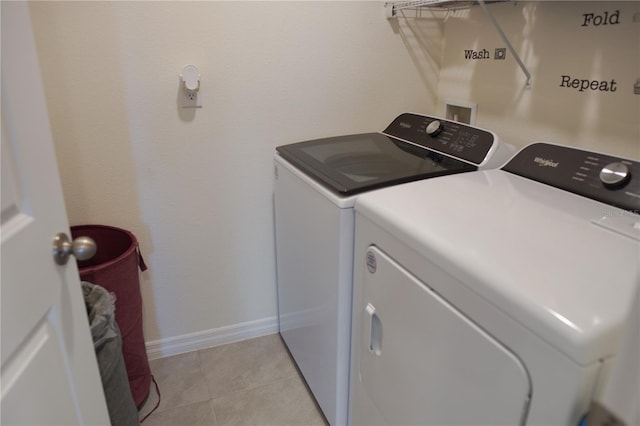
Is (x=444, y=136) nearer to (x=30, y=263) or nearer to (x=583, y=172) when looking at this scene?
(x=583, y=172)

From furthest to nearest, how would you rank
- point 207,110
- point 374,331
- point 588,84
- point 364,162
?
point 207,110
point 364,162
point 588,84
point 374,331

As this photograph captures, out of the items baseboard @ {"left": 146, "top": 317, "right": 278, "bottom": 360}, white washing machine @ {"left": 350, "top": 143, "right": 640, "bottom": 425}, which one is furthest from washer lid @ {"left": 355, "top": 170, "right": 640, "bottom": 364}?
baseboard @ {"left": 146, "top": 317, "right": 278, "bottom": 360}

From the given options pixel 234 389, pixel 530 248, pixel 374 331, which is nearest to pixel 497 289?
pixel 530 248

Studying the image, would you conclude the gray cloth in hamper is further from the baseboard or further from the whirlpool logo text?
the whirlpool logo text

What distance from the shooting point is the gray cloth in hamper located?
4.11 ft

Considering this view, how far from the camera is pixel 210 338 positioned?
2.03 meters

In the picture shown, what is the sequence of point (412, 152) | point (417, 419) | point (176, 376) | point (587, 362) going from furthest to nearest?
point (176, 376), point (412, 152), point (417, 419), point (587, 362)

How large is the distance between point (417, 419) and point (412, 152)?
0.89 meters

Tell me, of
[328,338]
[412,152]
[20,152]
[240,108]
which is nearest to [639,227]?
[412,152]

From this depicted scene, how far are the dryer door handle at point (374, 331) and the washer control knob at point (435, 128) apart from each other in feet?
2.44

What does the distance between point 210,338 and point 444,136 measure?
53.4 inches

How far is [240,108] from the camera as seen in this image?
173 cm

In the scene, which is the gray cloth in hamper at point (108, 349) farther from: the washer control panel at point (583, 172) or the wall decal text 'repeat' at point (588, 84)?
the wall decal text 'repeat' at point (588, 84)

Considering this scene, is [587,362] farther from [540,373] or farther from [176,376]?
[176,376]
